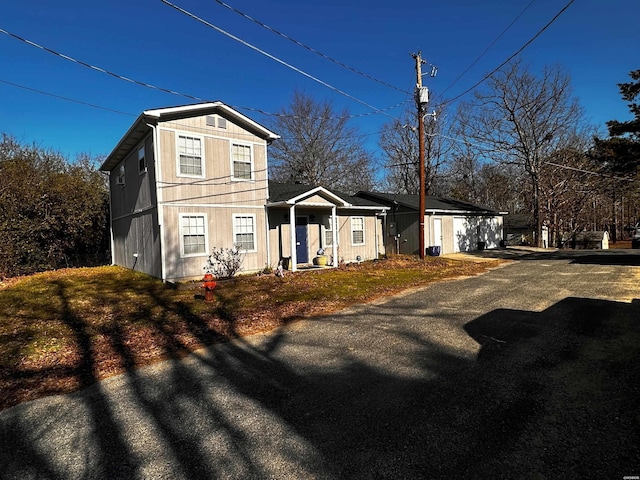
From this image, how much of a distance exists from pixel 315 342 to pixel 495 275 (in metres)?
9.28

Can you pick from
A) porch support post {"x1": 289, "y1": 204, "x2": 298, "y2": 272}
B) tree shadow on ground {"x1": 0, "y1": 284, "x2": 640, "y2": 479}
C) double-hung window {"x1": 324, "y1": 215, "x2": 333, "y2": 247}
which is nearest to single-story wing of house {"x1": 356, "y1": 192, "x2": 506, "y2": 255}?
double-hung window {"x1": 324, "y1": 215, "x2": 333, "y2": 247}

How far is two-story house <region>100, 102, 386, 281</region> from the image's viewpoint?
458 inches

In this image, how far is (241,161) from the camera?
13414 millimetres

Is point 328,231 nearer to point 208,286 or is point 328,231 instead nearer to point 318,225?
point 318,225

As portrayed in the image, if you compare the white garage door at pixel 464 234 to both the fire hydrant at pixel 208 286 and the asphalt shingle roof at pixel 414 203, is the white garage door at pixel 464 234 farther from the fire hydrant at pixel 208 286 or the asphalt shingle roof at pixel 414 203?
the fire hydrant at pixel 208 286

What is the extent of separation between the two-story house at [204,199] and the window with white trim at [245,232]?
4cm

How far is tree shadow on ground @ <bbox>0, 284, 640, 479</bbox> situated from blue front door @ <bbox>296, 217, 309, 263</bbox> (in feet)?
31.9

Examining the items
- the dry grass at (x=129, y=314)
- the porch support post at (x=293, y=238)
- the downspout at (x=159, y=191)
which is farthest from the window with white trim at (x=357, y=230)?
the downspout at (x=159, y=191)

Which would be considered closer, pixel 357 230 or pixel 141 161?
pixel 141 161

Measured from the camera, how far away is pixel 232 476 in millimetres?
2543

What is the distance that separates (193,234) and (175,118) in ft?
12.6

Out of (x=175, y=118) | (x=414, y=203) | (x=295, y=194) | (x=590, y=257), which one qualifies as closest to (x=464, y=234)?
(x=414, y=203)

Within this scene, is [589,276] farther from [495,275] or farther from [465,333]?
[465,333]

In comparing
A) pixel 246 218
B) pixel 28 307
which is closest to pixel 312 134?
pixel 246 218
